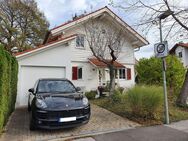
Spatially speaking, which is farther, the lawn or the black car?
the lawn

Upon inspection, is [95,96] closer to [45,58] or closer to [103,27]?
[45,58]

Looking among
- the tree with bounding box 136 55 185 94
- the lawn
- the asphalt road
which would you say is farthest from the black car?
the tree with bounding box 136 55 185 94

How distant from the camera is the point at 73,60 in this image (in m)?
14.9

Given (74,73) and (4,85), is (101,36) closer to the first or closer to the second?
(74,73)

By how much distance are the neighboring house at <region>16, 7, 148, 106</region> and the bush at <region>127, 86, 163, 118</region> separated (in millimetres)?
6378

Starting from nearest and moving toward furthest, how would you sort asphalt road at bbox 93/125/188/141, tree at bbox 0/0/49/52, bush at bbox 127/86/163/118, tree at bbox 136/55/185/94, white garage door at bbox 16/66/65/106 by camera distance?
asphalt road at bbox 93/125/188/141
bush at bbox 127/86/163/118
white garage door at bbox 16/66/65/106
tree at bbox 136/55/185/94
tree at bbox 0/0/49/52

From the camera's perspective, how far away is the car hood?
21.0 feet

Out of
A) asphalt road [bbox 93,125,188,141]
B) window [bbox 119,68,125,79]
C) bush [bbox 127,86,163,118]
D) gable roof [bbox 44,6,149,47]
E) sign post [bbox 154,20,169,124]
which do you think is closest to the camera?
asphalt road [bbox 93,125,188,141]

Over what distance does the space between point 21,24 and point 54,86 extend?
75.7ft

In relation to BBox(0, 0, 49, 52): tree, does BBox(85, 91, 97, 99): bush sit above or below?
below

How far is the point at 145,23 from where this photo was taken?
35.2ft

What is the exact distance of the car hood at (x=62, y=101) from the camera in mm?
6390

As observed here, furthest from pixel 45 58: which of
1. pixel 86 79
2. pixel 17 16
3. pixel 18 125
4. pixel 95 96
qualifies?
pixel 17 16

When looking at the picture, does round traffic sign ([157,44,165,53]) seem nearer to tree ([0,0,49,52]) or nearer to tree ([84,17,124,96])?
tree ([84,17,124,96])
